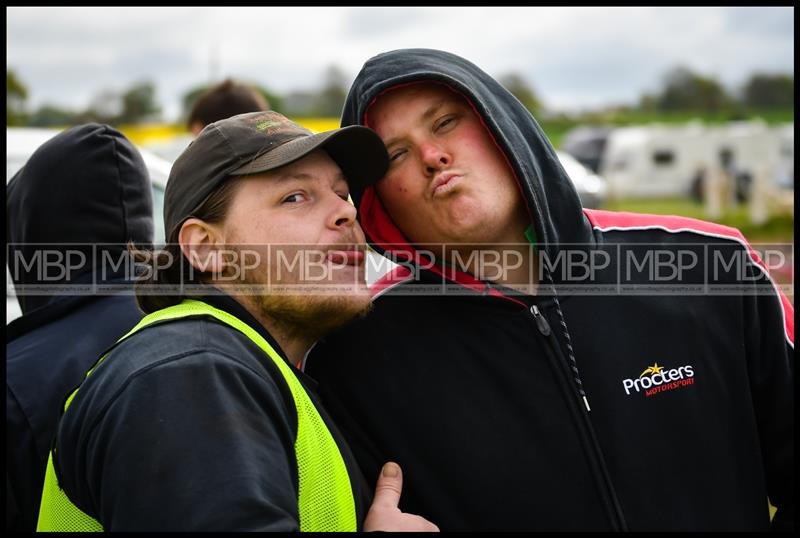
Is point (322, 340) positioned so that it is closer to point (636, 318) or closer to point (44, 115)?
point (636, 318)

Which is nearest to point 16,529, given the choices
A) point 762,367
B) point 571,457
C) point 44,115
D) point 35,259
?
point 35,259

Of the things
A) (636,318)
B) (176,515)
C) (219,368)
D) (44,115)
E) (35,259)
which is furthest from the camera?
(44,115)

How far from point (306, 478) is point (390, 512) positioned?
301mm

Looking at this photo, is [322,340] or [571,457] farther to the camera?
[322,340]

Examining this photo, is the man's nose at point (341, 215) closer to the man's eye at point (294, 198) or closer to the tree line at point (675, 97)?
the man's eye at point (294, 198)

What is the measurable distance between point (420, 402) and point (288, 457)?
0.65 m

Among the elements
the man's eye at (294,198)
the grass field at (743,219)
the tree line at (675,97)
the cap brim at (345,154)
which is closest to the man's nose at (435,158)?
the cap brim at (345,154)

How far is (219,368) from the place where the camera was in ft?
5.49

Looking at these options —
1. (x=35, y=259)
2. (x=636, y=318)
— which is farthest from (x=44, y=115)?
(x=636, y=318)

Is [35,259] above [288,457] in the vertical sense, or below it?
above

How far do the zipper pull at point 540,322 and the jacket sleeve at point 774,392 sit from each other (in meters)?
0.60

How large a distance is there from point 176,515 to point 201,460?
107 millimetres

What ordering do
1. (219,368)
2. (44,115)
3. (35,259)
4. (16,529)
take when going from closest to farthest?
1. (219,368)
2. (16,529)
3. (35,259)
4. (44,115)

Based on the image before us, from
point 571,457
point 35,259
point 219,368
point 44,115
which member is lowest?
point 571,457
